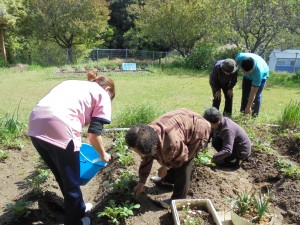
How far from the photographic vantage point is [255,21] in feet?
53.0

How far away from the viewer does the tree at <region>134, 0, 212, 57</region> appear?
1936cm

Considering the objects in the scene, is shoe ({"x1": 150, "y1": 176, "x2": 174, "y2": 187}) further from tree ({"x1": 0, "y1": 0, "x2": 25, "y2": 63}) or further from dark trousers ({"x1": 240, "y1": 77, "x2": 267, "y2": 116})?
tree ({"x1": 0, "y1": 0, "x2": 25, "y2": 63})

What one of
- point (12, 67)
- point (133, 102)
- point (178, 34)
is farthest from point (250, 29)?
point (12, 67)

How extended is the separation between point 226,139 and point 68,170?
2.01 meters

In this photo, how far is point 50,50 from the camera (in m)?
20.9

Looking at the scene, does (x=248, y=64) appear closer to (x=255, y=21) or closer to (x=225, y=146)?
(x=225, y=146)

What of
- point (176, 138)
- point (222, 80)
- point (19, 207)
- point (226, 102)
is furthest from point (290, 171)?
point (19, 207)

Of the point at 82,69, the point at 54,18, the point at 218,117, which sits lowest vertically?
the point at 82,69

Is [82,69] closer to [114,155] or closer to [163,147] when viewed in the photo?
[114,155]

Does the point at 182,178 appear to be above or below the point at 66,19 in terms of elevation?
below

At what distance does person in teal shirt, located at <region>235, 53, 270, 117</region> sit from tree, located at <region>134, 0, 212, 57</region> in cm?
1343

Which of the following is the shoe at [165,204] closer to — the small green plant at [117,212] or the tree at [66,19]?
the small green plant at [117,212]

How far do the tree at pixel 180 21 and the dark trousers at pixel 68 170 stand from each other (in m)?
17.1

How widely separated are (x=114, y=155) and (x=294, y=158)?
2579mm
